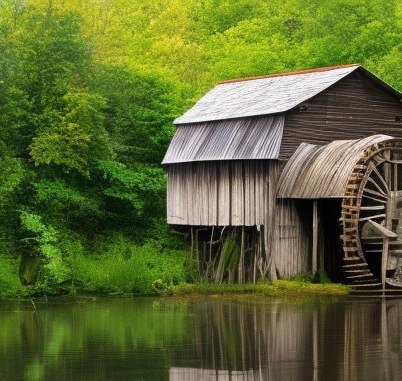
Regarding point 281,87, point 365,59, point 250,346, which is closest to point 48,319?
point 250,346

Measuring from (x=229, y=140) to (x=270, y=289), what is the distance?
5456 millimetres

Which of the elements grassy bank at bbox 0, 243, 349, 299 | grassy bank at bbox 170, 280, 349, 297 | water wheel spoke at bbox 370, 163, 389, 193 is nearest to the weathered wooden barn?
water wheel spoke at bbox 370, 163, 389, 193

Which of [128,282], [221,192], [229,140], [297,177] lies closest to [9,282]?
[128,282]

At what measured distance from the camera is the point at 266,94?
139 ft

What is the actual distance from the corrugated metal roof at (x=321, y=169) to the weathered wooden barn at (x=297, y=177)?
1.6 inches

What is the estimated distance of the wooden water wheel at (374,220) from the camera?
37500mm

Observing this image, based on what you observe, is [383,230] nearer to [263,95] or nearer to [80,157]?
[263,95]

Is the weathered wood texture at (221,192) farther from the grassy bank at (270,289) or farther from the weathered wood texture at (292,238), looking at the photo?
the grassy bank at (270,289)

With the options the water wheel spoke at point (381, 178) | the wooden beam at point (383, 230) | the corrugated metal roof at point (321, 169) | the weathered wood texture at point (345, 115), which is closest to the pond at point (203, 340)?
the wooden beam at point (383, 230)

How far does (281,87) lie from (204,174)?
3.87m

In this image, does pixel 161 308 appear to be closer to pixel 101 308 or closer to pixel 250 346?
pixel 101 308

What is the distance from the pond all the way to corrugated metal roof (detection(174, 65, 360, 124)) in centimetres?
688

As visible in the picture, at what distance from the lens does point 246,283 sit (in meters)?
40.3

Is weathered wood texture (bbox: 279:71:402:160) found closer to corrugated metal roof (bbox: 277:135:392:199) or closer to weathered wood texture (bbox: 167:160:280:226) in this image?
corrugated metal roof (bbox: 277:135:392:199)
